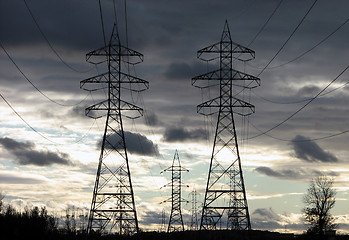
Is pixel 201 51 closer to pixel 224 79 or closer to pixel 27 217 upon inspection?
pixel 224 79

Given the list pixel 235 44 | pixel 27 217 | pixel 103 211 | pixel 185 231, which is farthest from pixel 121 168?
pixel 185 231

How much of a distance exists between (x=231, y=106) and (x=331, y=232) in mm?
43845

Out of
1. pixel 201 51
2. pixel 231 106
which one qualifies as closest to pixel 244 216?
pixel 231 106

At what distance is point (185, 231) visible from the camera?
109m

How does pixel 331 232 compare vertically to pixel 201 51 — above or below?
below

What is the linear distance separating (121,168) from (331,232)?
164 feet

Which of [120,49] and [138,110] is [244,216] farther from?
[120,49]

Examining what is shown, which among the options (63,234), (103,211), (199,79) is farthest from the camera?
(63,234)

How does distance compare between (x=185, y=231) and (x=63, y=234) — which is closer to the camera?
(x=63, y=234)

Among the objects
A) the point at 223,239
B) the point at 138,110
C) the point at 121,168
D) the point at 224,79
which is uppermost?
the point at 224,79

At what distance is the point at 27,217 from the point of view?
68.3 meters

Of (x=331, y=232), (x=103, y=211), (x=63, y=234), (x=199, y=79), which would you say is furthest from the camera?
(x=331, y=232)

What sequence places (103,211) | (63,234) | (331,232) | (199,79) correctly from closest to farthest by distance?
(103,211) → (199,79) → (63,234) → (331,232)

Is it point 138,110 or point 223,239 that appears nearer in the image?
point 138,110
